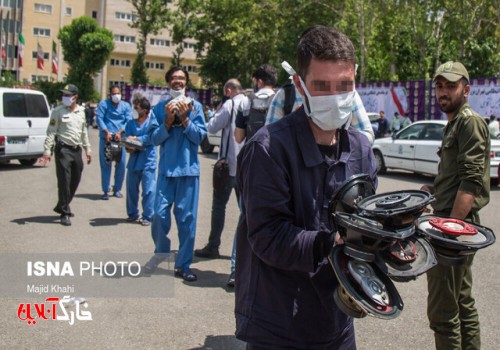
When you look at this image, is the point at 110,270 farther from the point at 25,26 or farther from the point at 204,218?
the point at 25,26

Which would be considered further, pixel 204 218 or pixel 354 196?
pixel 204 218

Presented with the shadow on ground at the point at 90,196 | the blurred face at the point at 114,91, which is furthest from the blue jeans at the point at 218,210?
the blurred face at the point at 114,91

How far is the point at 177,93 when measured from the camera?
611cm

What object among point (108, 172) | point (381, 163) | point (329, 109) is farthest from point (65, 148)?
point (381, 163)

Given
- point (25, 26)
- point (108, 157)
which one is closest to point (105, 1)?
point (25, 26)

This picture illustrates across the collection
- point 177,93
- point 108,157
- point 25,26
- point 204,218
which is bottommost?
point 204,218

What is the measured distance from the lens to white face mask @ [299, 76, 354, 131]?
215cm

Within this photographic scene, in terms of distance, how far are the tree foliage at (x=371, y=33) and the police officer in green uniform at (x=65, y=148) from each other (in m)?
20.9

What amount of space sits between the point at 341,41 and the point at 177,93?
13.6ft

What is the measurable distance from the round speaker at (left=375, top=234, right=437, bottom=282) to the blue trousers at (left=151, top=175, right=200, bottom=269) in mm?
4197

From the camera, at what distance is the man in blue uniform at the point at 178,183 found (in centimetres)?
597

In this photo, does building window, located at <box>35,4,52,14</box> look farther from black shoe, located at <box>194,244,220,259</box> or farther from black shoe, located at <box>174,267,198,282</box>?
black shoe, located at <box>174,267,198,282</box>

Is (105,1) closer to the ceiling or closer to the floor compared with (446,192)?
closer to the ceiling

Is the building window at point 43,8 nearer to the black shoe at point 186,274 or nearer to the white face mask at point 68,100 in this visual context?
the white face mask at point 68,100
